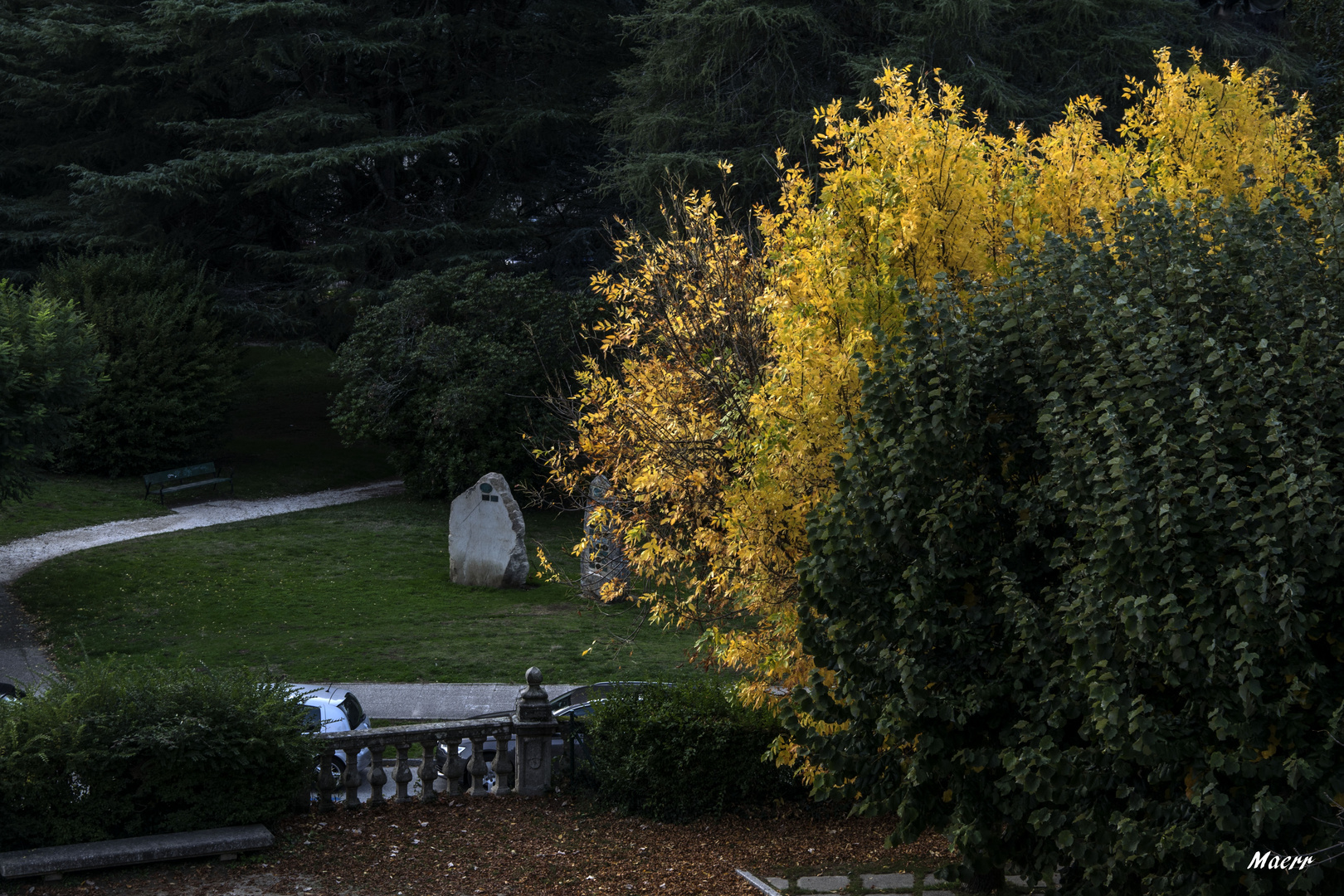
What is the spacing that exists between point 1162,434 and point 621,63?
32077 millimetres

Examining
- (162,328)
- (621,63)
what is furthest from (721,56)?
(162,328)

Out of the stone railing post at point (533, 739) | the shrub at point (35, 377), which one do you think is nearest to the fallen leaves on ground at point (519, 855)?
the stone railing post at point (533, 739)

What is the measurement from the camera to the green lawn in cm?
1691

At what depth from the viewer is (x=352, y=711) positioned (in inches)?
523

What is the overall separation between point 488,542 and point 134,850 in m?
13.4

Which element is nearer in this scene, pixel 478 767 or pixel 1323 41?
pixel 478 767

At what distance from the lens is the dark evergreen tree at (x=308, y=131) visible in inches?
1204

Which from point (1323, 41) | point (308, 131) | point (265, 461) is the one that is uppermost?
point (1323, 41)

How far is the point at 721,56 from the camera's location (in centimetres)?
2545

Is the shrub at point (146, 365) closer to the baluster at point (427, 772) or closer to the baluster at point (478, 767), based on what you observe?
the baluster at point (427, 772)

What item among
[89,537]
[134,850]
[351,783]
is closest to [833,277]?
[351,783]

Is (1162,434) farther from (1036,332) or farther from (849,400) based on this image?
(849,400)

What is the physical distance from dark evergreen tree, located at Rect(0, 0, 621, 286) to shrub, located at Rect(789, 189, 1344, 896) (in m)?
25.5

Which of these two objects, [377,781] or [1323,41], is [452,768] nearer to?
[377,781]
